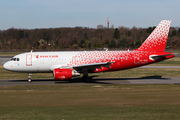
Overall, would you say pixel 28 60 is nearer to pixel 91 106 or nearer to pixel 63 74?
pixel 63 74

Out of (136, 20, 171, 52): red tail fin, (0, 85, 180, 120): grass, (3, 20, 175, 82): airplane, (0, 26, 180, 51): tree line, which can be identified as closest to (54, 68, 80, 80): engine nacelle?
(3, 20, 175, 82): airplane

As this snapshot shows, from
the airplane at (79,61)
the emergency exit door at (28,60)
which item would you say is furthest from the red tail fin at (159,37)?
the emergency exit door at (28,60)

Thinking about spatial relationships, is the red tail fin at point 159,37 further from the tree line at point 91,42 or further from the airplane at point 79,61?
the tree line at point 91,42

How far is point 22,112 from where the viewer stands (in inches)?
534

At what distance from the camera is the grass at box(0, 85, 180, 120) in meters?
12.7

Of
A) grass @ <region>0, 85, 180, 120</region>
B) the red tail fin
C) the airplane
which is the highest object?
the red tail fin

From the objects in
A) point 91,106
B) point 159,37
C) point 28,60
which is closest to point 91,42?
point 159,37

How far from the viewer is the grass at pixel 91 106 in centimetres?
1266

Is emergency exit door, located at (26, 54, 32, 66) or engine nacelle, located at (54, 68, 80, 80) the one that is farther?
emergency exit door, located at (26, 54, 32, 66)

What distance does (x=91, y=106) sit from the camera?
50.0 feet

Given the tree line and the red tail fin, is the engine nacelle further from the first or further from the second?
the tree line

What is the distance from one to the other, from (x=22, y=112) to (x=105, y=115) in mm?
5182

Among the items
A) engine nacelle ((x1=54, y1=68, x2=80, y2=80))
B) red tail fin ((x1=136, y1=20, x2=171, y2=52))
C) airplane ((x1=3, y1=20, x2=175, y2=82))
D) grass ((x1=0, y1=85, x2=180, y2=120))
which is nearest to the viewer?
grass ((x1=0, y1=85, x2=180, y2=120))

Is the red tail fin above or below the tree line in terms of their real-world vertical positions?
below
